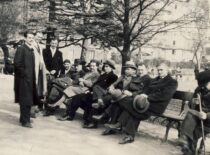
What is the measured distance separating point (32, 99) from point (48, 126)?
2.03 feet

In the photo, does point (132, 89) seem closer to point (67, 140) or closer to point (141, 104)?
point (141, 104)

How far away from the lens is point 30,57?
29.5ft

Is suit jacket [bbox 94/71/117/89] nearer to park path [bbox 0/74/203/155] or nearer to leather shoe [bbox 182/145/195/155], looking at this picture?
park path [bbox 0/74/203/155]

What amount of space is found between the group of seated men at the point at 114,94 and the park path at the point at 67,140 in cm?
29

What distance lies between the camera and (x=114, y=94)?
855 centimetres

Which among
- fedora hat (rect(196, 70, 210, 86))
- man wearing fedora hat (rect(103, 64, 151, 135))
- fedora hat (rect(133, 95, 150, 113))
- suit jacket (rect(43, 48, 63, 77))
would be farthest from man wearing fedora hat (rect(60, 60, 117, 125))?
fedora hat (rect(196, 70, 210, 86))

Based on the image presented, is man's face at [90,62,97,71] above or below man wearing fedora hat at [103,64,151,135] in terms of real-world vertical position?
above

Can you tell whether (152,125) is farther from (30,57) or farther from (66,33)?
(66,33)

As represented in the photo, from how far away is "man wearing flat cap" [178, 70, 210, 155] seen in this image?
7.08 metres

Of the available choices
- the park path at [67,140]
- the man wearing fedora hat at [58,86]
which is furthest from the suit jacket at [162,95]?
the man wearing fedora hat at [58,86]

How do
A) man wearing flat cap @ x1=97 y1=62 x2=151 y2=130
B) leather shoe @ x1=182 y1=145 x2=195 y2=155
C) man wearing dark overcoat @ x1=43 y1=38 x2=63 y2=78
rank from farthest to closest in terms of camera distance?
man wearing dark overcoat @ x1=43 y1=38 x2=63 y2=78
man wearing flat cap @ x1=97 y1=62 x2=151 y2=130
leather shoe @ x1=182 y1=145 x2=195 y2=155

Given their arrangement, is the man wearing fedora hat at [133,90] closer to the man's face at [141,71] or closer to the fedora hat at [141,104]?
the man's face at [141,71]

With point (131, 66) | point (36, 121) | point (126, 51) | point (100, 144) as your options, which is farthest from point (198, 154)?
point (126, 51)

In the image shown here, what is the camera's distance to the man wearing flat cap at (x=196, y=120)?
708 cm
